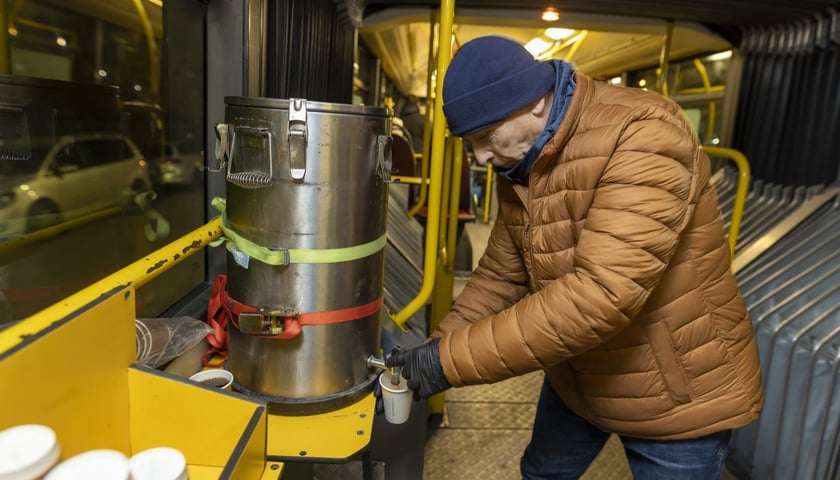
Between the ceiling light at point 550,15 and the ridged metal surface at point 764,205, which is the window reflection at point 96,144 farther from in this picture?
the ridged metal surface at point 764,205

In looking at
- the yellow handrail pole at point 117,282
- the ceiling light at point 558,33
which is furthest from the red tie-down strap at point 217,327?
the ceiling light at point 558,33

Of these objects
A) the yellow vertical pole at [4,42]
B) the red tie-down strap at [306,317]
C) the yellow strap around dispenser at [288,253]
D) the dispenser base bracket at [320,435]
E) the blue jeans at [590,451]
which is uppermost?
the yellow vertical pole at [4,42]

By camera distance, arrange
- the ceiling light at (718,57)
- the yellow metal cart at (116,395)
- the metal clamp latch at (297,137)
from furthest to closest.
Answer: the ceiling light at (718,57)
the metal clamp latch at (297,137)
the yellow metal cart at (116,395)

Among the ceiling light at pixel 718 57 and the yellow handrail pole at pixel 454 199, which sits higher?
the ceiling light at pixel 718 57

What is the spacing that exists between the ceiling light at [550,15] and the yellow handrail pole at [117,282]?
2239 millimetres

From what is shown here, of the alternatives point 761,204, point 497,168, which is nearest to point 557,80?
point 497,168

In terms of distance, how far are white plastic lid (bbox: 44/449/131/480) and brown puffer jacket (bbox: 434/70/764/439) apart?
0.73 m

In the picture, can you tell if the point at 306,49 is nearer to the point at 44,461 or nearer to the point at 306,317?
the point at 306,317

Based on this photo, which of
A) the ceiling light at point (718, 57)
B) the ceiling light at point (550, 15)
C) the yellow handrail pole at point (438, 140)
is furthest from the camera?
the ceiling light at point (718, 57)

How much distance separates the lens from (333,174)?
112cm

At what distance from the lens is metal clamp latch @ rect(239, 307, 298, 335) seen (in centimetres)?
114

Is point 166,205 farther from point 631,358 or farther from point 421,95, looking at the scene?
point 421,95

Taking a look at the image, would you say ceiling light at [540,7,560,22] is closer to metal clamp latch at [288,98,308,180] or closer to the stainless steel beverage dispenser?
the stainless steel beverage dispenser

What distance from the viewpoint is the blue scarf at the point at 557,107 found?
1187 mm
